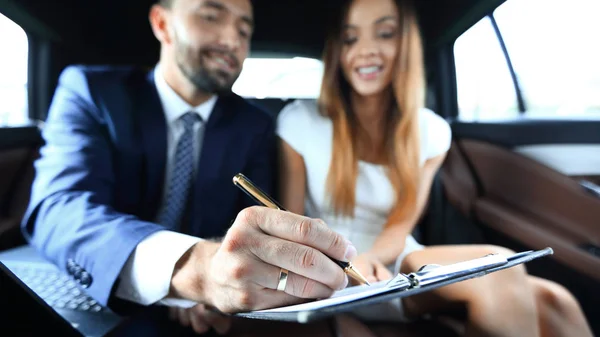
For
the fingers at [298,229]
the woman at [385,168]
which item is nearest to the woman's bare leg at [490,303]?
the woman at [385,168]

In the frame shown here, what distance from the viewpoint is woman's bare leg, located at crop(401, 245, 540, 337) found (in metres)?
0.47

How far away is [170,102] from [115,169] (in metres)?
0.10

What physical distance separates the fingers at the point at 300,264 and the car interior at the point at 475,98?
8.1 inches

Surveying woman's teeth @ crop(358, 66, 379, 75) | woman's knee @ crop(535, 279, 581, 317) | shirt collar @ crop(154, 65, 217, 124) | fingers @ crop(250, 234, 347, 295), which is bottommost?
woman's knee @ crop(535, 279, 581, 317)

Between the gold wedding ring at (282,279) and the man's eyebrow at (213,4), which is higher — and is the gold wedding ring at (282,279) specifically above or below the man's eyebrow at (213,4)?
below

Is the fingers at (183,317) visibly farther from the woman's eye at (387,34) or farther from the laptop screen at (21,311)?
the woman's eye at (387,34)

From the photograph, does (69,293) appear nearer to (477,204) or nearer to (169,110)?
(169,110)

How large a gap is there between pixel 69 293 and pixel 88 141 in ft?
0.54

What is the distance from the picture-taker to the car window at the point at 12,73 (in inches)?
17.4

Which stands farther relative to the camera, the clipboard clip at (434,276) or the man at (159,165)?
the man at (159,165)

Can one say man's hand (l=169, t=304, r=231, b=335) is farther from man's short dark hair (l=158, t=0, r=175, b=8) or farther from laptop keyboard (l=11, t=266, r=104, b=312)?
man's short dark hair (l=158, t=0, r=175, b=8)

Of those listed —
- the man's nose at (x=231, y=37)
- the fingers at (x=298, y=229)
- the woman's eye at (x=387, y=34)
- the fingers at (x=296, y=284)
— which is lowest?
the fingers at (x=296, y=284)

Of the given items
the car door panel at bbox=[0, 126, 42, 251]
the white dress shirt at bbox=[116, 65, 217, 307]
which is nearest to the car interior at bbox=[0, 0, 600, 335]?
the car door panel at bbox=[0, 126, 42, 251]

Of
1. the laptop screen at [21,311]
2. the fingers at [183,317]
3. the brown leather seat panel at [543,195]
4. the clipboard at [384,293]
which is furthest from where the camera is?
the brown leather seat panel at [543,195]
